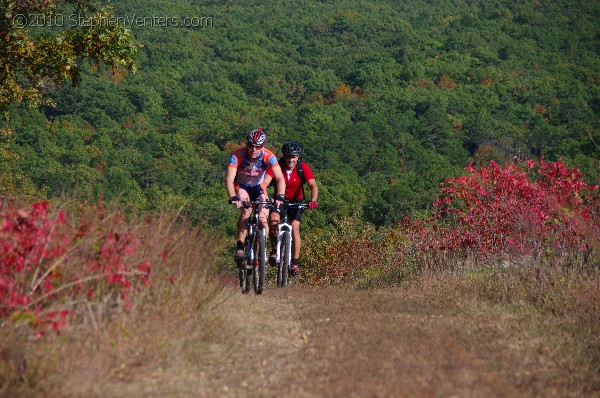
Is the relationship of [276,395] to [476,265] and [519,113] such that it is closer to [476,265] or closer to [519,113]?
[476,265]

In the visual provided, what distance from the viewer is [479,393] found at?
15.9 ft

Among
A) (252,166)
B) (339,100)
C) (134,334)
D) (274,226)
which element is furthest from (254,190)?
(339,100)

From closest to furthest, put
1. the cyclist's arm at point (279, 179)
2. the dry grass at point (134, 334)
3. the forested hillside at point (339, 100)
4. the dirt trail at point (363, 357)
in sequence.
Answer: the dry grass at point (134, 334) < the dirt trail at point (363, 357) < the cyclist's arm at point (279, 179) < the forested hillside at point (339, 100)

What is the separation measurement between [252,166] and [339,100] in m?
123

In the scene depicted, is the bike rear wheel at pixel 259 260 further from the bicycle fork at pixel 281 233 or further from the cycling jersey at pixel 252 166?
the bicycle fork at pixel 281 233

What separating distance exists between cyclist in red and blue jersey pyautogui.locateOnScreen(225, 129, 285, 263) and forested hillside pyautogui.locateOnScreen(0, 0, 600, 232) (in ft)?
150

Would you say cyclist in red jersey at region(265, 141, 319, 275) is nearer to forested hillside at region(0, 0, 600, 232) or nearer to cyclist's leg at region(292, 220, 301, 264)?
cyclist's leg at region(292, 220, 301, 264)

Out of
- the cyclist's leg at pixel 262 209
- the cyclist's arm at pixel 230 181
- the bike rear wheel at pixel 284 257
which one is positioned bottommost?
the bike rear wheel at pixel 284 257

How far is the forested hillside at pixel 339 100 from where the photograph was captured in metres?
84.6

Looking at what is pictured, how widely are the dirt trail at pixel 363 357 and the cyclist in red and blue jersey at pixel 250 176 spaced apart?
6.94ft

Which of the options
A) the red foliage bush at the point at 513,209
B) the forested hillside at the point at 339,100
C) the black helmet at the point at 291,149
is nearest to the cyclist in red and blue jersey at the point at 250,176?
the black helmet at the point at 291,149

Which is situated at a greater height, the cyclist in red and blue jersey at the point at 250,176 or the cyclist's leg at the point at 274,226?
the cyclist in red and blue jersey at the point at 250,176

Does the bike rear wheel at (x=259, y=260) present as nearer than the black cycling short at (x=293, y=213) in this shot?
Yes

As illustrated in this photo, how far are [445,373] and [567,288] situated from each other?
11.0ft
